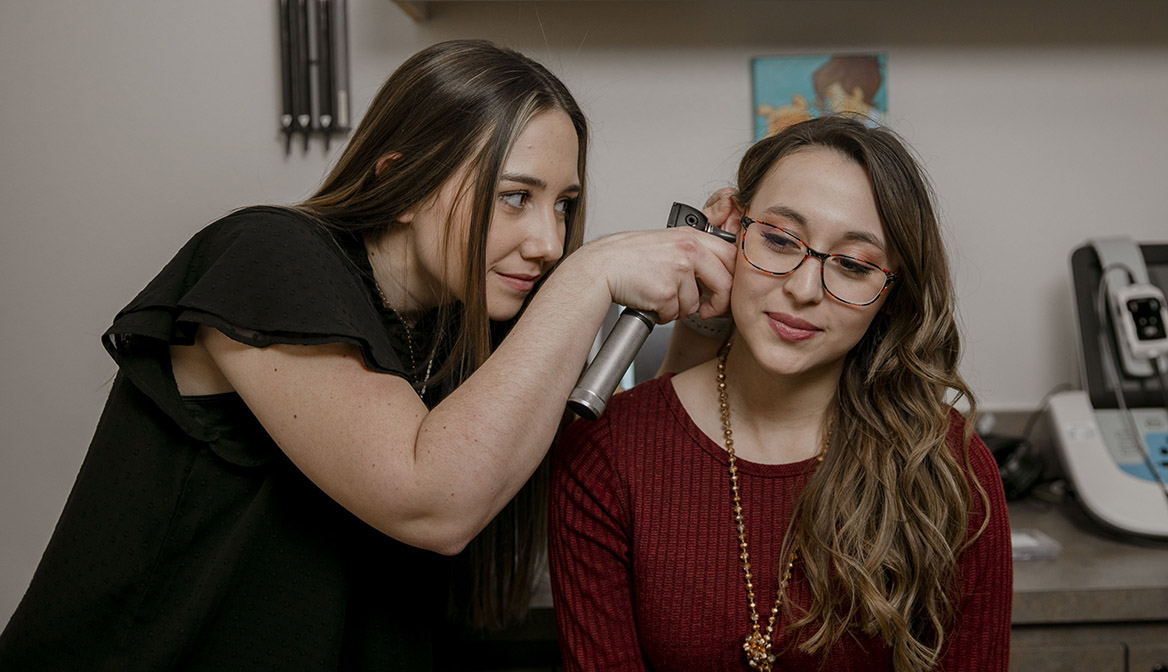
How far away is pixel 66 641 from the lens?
36.2 inches

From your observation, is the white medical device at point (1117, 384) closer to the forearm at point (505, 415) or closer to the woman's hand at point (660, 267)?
the woman's hand at point (660, 267)

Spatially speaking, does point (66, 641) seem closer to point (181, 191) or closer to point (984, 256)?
point (181, 191)

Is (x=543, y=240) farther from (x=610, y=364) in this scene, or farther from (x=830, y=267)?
(x=830, y=267)

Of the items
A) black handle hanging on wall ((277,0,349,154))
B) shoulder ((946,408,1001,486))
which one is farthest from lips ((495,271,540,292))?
black handle hanging on wall ((277,0,349,154))

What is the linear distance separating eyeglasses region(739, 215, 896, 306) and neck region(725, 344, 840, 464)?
146 millimetres

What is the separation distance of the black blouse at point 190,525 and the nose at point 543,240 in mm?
200

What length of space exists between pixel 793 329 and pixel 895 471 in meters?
0.24

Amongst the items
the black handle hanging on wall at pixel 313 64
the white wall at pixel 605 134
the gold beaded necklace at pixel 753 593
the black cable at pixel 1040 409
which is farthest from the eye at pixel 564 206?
the black cable at pixel 1040 409

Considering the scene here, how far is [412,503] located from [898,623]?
59 cm

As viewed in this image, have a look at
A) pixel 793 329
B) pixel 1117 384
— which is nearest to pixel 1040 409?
pixel 1117 384

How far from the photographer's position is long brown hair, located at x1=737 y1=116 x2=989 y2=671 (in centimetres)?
102

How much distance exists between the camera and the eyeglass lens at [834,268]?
1.01m

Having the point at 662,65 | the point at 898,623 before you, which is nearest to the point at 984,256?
the point at 662,65

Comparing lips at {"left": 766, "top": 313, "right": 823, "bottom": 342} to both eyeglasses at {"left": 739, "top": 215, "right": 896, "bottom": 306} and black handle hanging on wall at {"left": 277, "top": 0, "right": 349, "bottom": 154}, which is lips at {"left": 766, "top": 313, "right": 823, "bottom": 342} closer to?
eyeglasses at {"left": 739, "top": 215, "right": 896, "bottom": 306}
